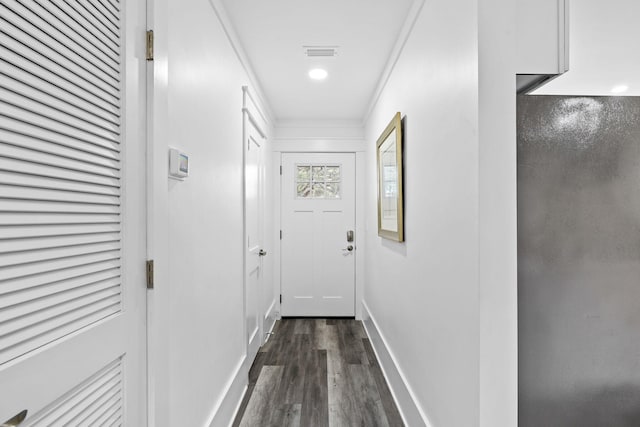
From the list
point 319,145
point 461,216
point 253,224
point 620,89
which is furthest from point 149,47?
point 319,145

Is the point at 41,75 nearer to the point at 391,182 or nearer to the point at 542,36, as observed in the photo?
the point at 542,36

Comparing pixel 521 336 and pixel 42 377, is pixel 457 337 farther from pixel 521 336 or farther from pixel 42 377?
pixel 42 377

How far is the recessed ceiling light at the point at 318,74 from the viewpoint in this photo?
2.93 m

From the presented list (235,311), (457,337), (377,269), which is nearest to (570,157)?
(457,337)

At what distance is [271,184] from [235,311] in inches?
82.6

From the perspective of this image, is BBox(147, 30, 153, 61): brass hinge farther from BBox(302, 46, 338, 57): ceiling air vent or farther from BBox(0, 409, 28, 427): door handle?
BBox(302, 46, 338, 57): ceiling air vent

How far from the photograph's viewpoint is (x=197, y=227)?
5.49 ft

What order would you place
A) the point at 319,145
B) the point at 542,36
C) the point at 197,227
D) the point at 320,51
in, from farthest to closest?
the point at 319,145 → the point at 320,51 → the point at 197,227 → the point at 542,36

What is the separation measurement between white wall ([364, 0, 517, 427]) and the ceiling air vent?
623 millimetres

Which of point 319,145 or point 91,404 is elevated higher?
Answer: point 319,145

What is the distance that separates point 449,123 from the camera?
1.54 metres

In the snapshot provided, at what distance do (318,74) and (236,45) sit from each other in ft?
2.70

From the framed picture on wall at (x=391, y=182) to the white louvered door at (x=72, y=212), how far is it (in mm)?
1591

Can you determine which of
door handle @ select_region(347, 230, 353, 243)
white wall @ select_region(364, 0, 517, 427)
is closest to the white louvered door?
white wall @ select_region(364, 0, 517, 427)
